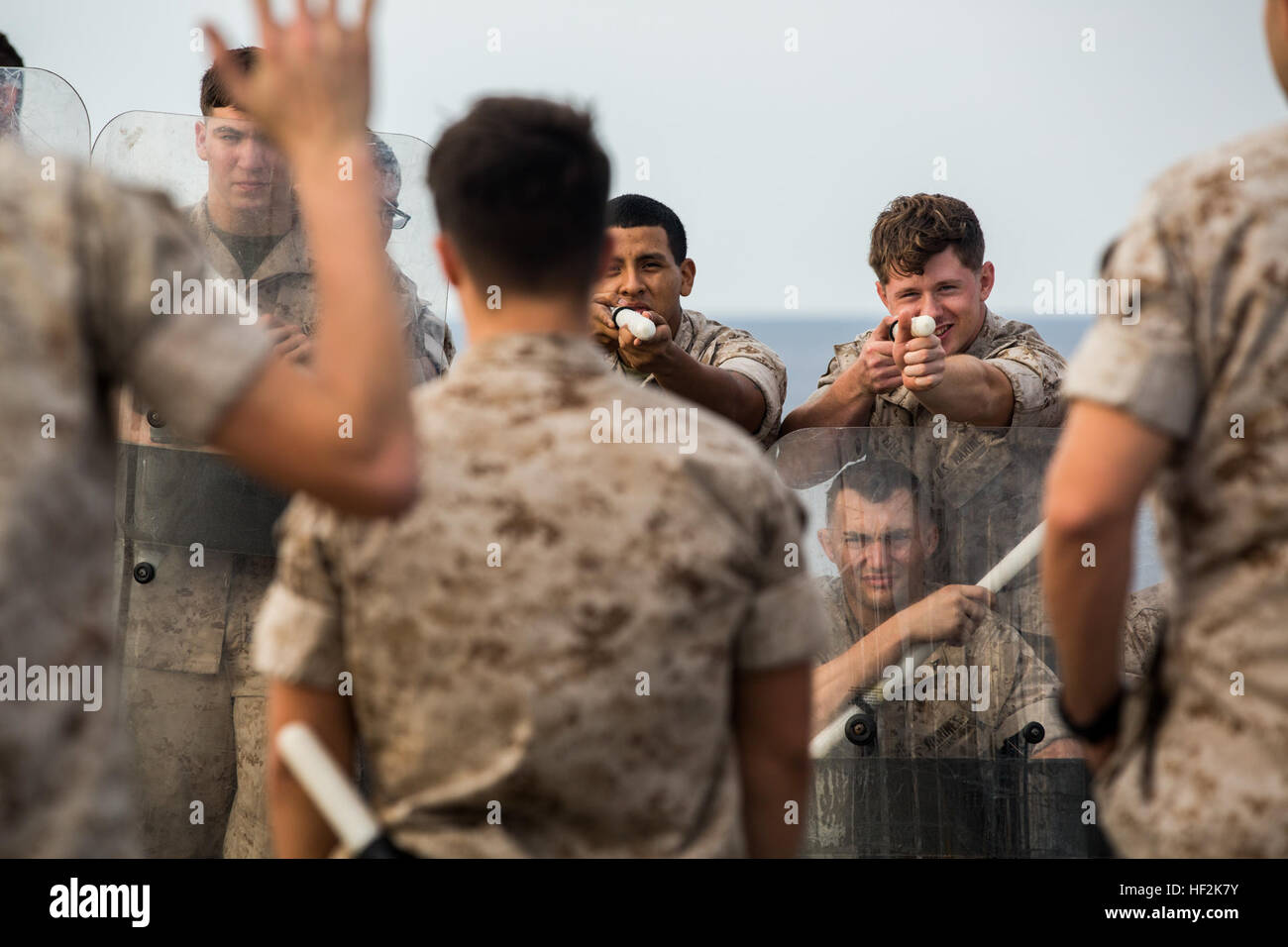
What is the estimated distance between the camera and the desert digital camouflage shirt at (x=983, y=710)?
12.8ft

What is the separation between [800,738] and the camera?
1886mm

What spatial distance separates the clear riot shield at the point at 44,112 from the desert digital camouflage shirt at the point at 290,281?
45 cm

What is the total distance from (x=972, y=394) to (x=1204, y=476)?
2312 millimetres

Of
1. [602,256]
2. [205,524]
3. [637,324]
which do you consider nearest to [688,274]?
[637,324]

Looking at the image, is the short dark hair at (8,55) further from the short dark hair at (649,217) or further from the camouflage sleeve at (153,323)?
the camouflage sleeve at (153,323)

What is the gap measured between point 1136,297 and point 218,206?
316cm

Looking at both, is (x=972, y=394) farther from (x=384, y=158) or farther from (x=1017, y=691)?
(x=384, y=158)

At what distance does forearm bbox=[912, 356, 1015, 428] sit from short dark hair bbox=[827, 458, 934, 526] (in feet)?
0.69

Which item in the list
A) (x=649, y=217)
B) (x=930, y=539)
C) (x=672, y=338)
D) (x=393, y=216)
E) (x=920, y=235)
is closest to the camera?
(x=930, y=539)

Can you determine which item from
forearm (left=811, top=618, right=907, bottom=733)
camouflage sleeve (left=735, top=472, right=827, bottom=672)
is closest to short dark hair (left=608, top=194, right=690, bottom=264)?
forearm (left=811, top=618, right=907, bottom=733)

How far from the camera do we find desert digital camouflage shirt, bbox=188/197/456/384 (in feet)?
13.6

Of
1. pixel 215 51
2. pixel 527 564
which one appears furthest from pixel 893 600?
pixel 215 51

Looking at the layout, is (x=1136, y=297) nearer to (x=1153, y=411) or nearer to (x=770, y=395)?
(x=1153, y=411)

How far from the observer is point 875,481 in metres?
4.09
